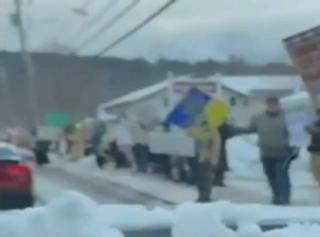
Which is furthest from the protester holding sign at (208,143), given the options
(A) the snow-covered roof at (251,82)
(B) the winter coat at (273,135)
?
(A) the snow-covered roof at (251,82)

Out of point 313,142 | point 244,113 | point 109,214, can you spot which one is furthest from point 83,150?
point 109,214

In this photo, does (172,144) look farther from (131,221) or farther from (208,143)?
(131,221)

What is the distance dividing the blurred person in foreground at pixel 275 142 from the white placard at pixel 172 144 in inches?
243

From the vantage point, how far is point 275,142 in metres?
16.8

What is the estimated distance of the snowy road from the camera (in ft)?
77.7

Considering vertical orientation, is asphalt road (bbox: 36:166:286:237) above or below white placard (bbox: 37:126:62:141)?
below

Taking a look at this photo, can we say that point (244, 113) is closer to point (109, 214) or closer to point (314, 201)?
point (314, 201)

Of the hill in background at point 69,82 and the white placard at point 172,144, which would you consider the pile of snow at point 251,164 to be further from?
the hill in background at point 69,82

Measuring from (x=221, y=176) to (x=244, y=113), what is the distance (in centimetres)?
4587

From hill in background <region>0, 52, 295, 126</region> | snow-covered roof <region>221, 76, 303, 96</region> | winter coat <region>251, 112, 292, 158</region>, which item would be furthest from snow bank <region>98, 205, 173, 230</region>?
snow-covered roof <region>221, 76, 303, 96</region>

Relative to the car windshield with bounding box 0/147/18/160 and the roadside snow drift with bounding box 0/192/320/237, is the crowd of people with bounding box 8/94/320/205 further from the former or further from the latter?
the roadside snow drift with bounding box 0/192/320/237

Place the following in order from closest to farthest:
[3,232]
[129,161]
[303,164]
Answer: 1. [3,232]
2. [303,164]
3. [129,161]

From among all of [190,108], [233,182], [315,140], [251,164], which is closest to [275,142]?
[315,140]

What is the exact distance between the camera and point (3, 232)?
5.39m
